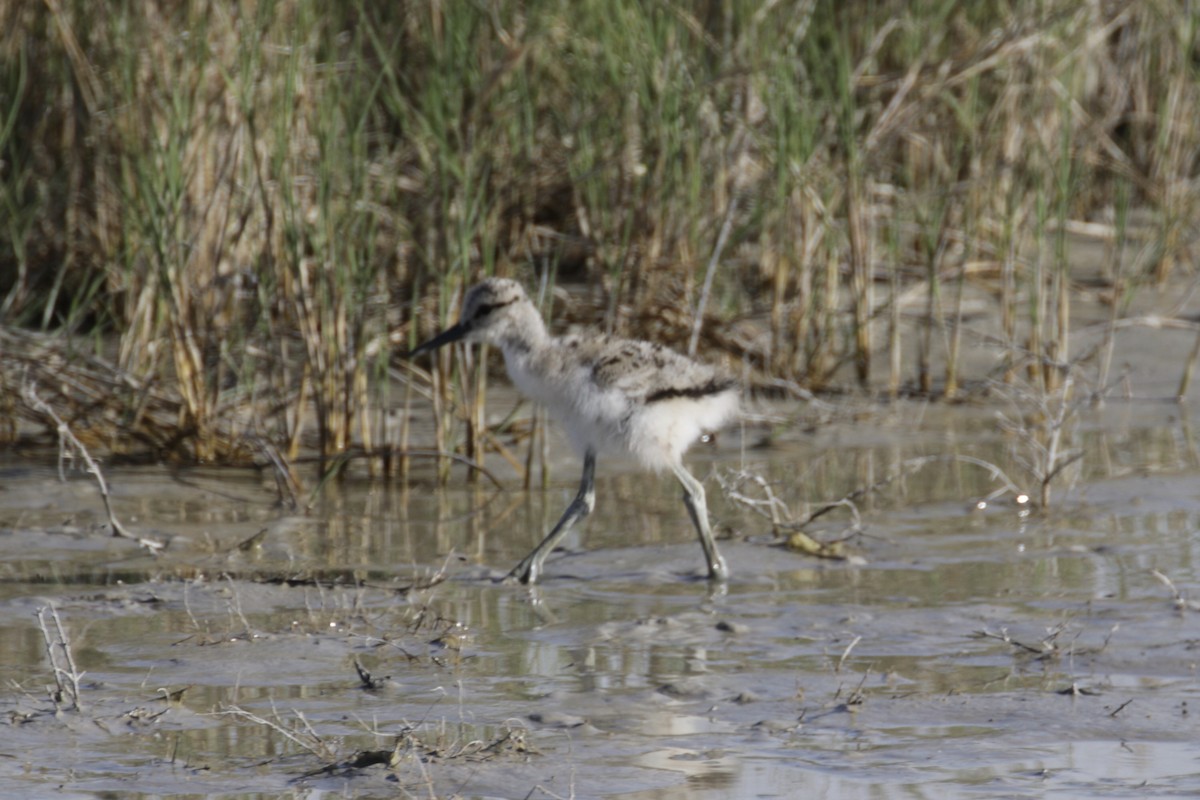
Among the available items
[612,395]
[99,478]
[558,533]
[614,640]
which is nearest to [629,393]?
[612,395]

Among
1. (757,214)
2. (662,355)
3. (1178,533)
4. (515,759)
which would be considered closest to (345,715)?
(515,759)

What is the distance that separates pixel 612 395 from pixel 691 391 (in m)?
0.22

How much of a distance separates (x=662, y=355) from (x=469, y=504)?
1125 mm

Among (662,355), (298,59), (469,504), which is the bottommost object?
(469,504)

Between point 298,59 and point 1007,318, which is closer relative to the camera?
point 298,59

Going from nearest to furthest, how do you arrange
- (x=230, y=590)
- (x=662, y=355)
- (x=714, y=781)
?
1. (x=714, y=781)
2. (x=230, y=590)
3. (x=662, y=355)

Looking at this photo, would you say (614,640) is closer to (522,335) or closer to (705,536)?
(705,536)

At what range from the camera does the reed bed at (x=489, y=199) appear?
19.8 feet

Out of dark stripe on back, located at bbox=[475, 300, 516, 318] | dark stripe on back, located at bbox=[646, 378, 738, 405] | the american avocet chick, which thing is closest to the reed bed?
dark stripe on back, located at bbox=[475, 300, 516, 318]

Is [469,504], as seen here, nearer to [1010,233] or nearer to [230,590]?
[230,590]

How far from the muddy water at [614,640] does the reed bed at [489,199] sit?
1.46 feet

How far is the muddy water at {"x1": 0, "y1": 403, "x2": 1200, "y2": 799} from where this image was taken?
3.29 meters

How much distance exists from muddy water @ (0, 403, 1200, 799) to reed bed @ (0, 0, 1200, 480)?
1.46ft

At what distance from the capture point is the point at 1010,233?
705 centimetres
